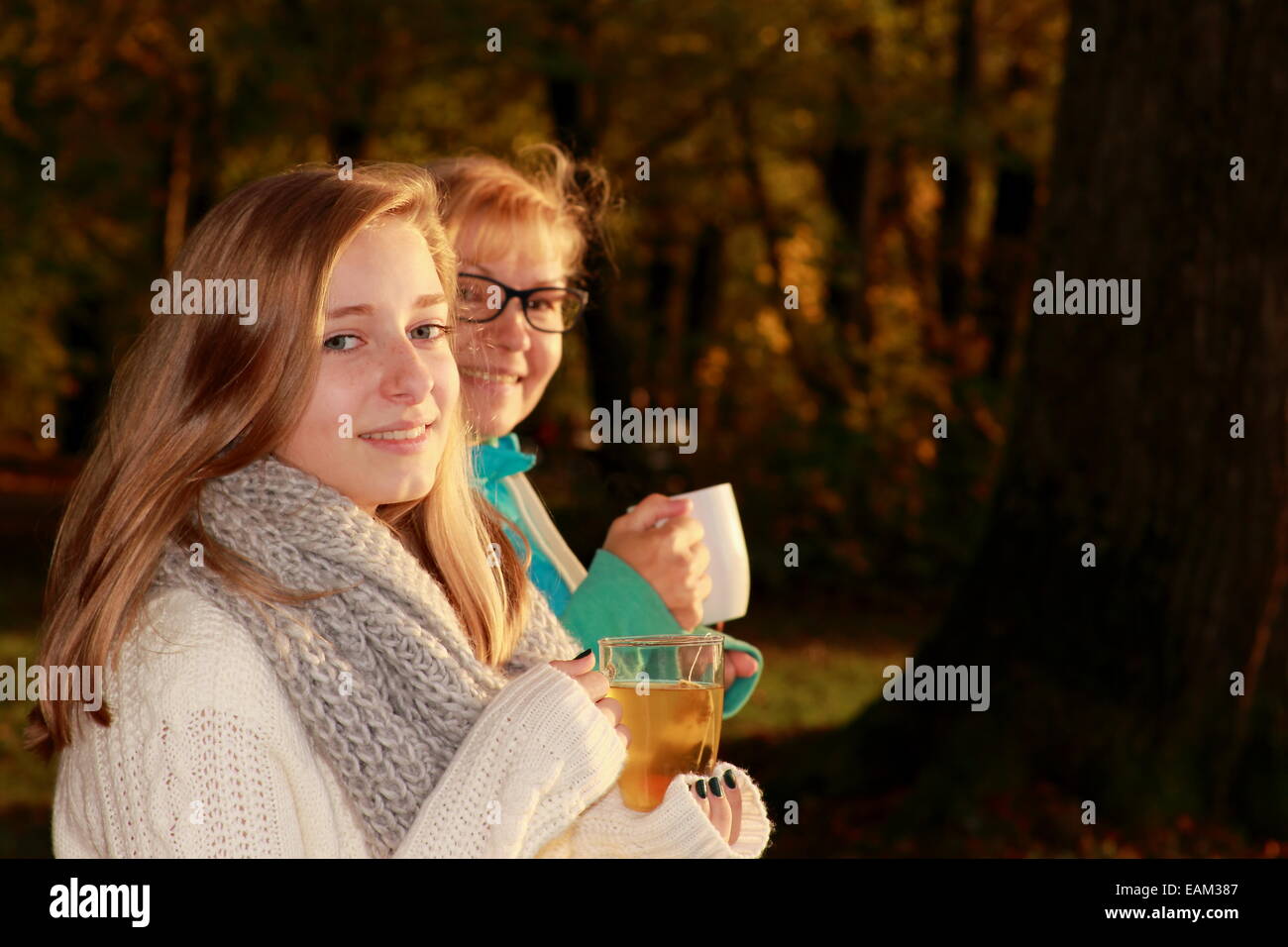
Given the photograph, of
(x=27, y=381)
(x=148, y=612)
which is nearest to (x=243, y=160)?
(x=27, y=381)

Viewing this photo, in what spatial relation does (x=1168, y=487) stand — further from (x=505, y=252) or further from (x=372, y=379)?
(x=372, y=379)

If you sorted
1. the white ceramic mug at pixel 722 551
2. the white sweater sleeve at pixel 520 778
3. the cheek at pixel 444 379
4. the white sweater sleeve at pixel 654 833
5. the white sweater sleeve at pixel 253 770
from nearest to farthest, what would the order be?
1. the white sweater sleeve at pixel 253 770
2. the white sweater sleeve at pixel 520 778
3. the white sweater sleeve at pixel 654 833
4. the cheek at pixel 444 379
5. the white ceramic mug at pixel 722 551

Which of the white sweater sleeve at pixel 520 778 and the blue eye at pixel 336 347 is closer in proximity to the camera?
the white sweater sleeve at pixel 520 778

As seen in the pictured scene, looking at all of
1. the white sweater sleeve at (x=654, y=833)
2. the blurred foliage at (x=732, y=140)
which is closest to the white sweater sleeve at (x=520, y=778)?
the white sweater sleeve at (x=654, y=833)

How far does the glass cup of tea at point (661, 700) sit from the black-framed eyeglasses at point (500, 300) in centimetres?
111

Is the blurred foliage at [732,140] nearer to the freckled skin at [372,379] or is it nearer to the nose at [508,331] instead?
the nose at [508,331]

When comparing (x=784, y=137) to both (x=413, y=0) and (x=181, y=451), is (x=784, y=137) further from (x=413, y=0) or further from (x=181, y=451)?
(x=181, y=451)

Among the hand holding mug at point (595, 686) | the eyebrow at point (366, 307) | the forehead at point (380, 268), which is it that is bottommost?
the hand holding mug at point (595, 686)

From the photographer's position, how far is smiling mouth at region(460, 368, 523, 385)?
3090mm

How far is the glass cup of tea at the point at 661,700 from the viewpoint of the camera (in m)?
2.18

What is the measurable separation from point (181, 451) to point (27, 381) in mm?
27716

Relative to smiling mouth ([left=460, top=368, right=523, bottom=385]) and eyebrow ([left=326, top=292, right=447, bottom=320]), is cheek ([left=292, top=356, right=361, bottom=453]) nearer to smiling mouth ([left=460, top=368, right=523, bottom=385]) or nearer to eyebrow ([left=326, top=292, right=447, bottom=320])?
eyebrow ([left=326, top=292, right=447, bottom=320])

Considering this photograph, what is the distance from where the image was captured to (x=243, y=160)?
1878cm

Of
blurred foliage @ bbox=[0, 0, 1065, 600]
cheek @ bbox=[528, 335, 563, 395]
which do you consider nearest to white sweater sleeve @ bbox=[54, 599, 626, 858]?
cheek @ bbox=[528, 335, 563, 395]
